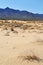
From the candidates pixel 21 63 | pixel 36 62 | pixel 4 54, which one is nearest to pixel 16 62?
pixel 21 63

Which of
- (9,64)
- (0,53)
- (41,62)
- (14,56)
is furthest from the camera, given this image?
(0,53)

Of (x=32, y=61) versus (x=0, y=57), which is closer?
(x=32, y=61)

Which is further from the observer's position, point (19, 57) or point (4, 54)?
point (4, 54)

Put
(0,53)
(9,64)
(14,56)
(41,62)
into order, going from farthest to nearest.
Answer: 1. (0,53)
2. (14,56)
3. (41,62)
4. (9,64)

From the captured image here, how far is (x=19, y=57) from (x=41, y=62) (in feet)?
3.97

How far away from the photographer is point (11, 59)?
11.0 metres

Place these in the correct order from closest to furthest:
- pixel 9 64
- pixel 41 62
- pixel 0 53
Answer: pixel 9 64
pixel 41 62
pixel 0 53

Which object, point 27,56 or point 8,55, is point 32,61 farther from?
point 8,55

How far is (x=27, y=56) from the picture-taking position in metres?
11.1

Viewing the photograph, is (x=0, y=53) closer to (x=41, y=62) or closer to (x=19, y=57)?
(x=19, y=57)

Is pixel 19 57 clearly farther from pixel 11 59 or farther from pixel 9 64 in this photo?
pixel 9 64

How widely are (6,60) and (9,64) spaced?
2.46 feet

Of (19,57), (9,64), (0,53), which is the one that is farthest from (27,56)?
(0,53)

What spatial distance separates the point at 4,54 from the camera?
12.4m
